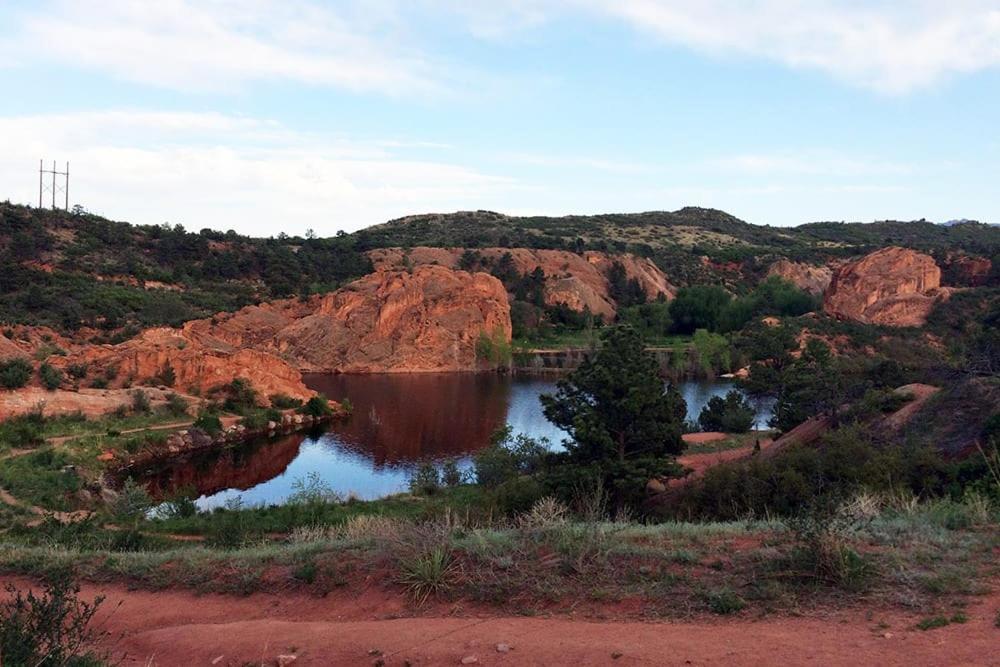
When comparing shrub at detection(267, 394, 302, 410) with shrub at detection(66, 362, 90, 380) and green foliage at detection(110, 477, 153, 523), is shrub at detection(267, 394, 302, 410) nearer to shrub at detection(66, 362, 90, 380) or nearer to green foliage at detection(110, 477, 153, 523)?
shrub at detection(66, 362, 90, 380)

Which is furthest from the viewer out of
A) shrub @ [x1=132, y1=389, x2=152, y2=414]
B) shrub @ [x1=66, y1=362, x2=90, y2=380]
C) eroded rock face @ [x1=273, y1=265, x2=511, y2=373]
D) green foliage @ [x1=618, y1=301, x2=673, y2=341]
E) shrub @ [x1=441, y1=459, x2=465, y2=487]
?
green foliage @ [x1=618, y1=301, x2=673, y2=341]

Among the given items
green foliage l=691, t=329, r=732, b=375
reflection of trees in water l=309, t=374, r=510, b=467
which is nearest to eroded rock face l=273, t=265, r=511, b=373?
reflection of trees in water l=309, t=374, r=510, b=467

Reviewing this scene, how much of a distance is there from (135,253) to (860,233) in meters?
110

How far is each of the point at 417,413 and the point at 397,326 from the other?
2056 centimetres

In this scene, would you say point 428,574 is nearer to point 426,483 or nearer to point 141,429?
point 426,483

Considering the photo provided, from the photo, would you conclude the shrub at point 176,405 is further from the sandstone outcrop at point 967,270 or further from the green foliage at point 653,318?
the sandstone outcrop at point 967,270

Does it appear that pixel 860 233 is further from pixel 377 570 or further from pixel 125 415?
pixel 377 570

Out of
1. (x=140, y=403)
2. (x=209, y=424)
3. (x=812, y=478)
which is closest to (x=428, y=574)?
(x=812, y=478)

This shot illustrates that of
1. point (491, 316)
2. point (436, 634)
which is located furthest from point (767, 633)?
point (491, 316)

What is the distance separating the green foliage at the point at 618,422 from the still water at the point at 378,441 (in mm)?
9063

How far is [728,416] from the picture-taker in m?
32.2

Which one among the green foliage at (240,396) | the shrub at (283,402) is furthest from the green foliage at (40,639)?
the shrub at (283,402)

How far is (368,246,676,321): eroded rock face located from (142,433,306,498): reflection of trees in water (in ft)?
149

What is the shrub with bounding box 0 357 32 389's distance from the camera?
95.2 feet
